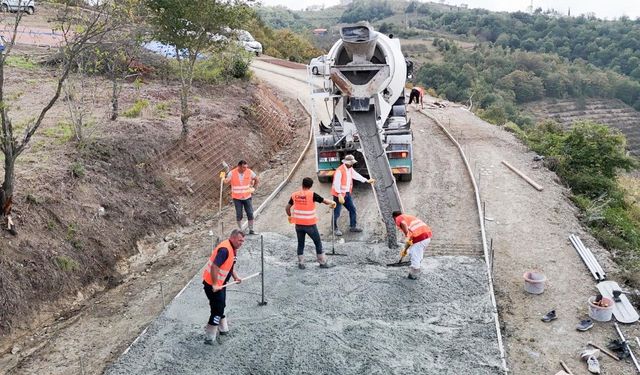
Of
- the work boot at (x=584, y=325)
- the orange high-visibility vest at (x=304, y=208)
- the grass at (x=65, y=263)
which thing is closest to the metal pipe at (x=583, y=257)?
the work boot at (x=584, y=325)

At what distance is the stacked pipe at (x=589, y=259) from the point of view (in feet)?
31.5

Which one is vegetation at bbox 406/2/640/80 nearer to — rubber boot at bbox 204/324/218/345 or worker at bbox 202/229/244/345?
worker at bbox 202/229/244/345

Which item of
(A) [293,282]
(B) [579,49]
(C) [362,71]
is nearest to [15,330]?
(A) [293,282]

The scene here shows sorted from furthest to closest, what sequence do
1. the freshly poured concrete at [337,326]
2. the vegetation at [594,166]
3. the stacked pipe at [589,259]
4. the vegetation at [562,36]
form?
1. the vegetation at [562,36]
2. the vegetation at [594,166]
3. the stacked pipe at [589,259]
4. the freshly poured concrete at [337,326]

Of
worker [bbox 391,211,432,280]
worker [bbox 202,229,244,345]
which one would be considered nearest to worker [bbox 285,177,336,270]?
worker [bbox 391,211,432,280]

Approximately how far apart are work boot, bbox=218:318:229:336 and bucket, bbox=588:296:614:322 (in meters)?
5.18

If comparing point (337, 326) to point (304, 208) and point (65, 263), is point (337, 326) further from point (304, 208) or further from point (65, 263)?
point (65, 263)

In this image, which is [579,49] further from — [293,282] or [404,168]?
[293,282]

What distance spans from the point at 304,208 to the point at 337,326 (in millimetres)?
2277

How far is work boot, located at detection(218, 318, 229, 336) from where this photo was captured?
743cm

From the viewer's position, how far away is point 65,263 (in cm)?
922

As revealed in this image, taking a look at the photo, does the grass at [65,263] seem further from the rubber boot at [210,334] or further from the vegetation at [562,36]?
the vegetation at [562,36]

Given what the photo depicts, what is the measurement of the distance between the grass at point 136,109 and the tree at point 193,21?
154 cm

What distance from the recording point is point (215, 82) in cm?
2103
